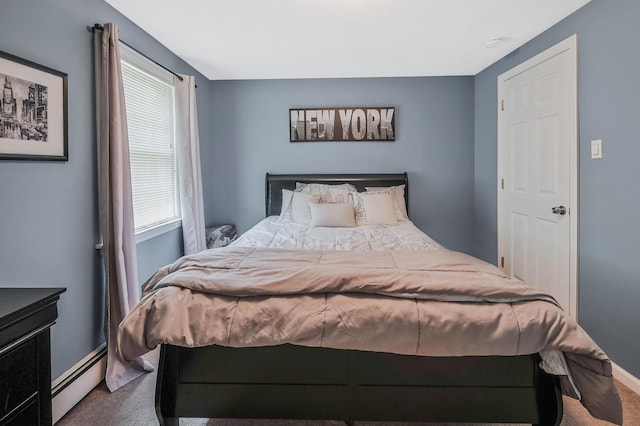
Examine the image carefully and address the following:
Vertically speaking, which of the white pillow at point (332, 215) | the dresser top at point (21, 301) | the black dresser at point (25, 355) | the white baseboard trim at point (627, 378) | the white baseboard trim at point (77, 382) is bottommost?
the white baseboard trim at point (627, 378)

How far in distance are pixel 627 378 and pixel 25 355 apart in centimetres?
290

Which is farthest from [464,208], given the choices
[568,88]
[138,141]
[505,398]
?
[138,141]

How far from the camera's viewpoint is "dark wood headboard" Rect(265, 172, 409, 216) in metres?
4.25

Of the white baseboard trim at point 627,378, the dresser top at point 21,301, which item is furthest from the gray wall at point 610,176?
the dresser top at point 21,301

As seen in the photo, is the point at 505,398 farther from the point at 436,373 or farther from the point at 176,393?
the point at 176,393

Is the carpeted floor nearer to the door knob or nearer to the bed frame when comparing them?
the bed frame

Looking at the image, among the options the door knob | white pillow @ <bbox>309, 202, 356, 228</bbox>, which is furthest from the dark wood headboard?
the door knob

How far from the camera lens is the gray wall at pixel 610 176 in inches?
85.7

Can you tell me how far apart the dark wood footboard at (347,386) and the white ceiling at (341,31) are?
212cm

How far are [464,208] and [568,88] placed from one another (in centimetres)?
189

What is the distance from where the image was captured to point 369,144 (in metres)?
4.36

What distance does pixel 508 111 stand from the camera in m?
3.56

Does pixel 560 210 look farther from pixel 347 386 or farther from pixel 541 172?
pixel 347 386

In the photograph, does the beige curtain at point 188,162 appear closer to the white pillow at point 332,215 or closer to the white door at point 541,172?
the white pillow at point 332,215
